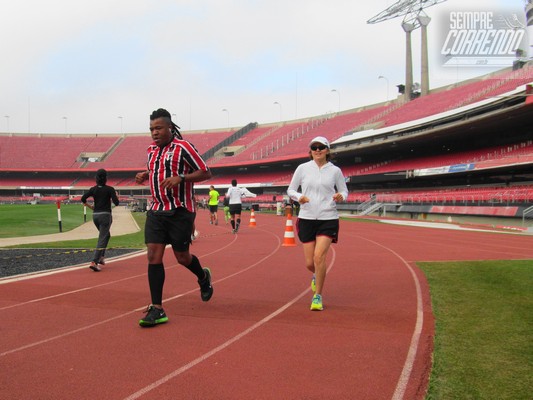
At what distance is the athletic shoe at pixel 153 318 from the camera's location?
14.0 feet

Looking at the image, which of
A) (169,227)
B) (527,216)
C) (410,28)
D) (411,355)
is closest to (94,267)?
(169,227)

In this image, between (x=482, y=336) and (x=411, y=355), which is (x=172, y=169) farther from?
(x=482, y=336)

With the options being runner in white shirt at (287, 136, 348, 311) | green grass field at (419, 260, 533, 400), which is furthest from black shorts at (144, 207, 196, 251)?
green grass field at (419, 260, 533, 400)

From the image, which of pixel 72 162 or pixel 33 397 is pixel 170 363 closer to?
pixel 33 397

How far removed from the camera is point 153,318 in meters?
4.30

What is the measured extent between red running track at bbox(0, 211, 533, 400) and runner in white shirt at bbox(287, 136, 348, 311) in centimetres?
59

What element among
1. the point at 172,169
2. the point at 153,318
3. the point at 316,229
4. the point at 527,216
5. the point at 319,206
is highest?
the point at 172,169

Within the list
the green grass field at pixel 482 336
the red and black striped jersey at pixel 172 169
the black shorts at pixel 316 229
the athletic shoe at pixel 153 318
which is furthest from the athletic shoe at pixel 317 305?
the red and black striped jersey at pixel 172 169

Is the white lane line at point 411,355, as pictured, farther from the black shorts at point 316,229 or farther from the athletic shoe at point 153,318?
the athletic shoe at point 153,318

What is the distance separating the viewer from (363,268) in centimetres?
837

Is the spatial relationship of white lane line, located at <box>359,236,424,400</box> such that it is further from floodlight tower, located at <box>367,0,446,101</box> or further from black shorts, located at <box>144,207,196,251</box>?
floodlight tower, located at <box>367,0,446,101</box>

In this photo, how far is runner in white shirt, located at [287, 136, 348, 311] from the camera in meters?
4.99

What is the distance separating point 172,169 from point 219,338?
179 centimetres

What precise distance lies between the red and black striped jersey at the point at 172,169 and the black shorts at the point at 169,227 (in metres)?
0.08
